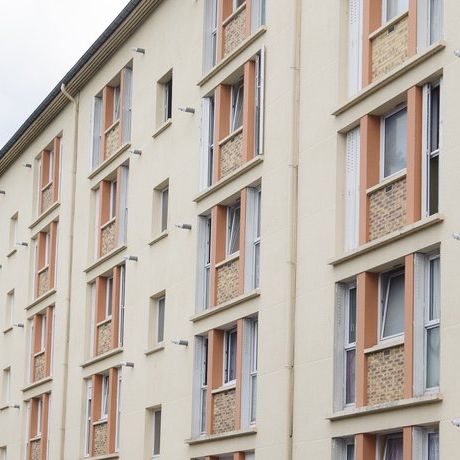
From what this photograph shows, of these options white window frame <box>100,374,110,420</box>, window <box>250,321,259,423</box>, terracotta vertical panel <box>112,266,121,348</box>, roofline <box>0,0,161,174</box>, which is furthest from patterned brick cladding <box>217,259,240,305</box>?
roofline <box>0,0,161,174</box>

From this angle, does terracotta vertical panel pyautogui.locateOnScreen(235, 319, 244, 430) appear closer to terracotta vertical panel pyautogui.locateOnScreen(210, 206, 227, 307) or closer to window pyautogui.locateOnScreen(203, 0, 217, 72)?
terracotta vertical panel pyautogui.locateOnScreen(210, 206, 227, 307)

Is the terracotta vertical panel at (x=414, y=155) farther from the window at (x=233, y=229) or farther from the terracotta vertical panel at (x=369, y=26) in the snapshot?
the window at (x=233, y=229)

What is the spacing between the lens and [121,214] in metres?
35.2

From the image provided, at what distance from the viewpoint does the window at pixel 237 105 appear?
29.4 m

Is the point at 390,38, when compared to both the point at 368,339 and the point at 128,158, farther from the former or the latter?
the point at 128,158

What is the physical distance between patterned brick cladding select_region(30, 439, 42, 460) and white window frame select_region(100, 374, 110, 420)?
16.4 ft

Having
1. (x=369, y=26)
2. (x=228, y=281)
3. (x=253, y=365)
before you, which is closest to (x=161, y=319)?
(x=228, y=281)

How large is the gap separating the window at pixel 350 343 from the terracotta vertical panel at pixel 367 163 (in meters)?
1.01

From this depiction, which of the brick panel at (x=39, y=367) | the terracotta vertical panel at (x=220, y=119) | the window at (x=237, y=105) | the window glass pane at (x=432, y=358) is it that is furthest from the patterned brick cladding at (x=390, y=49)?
the brick panel at (x=39, y=367)

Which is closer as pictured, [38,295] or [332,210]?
[332,210]

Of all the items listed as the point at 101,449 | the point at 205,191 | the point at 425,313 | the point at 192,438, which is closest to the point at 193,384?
the point at 192,438

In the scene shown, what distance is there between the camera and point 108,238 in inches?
1423

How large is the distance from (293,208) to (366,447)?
501 cm

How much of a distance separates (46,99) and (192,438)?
49.5ft
